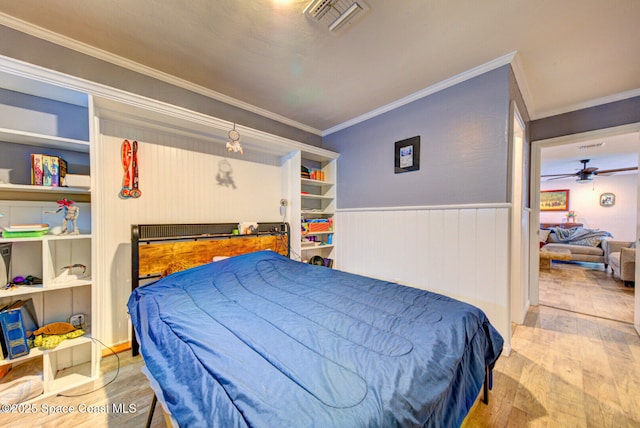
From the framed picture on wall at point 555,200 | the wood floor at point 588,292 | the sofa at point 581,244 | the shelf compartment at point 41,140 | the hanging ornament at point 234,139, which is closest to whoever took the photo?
the shelf compartment at point 41,140

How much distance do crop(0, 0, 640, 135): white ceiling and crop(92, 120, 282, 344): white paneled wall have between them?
0.66 m

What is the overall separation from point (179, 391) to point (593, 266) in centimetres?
798

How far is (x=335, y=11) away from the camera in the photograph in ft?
4.85

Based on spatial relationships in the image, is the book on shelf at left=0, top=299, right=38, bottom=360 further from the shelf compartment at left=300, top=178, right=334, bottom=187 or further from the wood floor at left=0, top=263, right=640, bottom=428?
the shelf compartment at left=300, top=178, right=334, bottom=187

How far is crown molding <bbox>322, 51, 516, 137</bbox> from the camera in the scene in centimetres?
195

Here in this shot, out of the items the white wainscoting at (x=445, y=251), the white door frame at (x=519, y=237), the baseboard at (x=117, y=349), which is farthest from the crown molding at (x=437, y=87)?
the baseboard at (x=117, y=349)

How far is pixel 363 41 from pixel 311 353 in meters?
2.07

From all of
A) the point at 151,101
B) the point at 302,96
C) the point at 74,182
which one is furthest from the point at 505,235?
the point at 74,182

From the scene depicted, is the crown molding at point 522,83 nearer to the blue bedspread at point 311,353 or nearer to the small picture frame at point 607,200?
the blue bedspread at point 311,353

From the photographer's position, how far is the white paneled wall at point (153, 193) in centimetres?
195

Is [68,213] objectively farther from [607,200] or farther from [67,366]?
[607,200]

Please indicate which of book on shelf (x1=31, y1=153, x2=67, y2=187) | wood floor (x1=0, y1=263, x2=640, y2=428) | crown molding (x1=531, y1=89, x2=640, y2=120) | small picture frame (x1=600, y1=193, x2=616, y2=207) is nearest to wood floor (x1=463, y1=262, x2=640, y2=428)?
wood floor (x1=0, y1=263, x2=640, y2=428)

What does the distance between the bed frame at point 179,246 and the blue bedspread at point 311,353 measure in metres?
0.39

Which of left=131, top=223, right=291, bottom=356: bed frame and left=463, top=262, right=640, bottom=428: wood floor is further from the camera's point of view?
left=131, top=223, right=291, bottom=356: bed frame
